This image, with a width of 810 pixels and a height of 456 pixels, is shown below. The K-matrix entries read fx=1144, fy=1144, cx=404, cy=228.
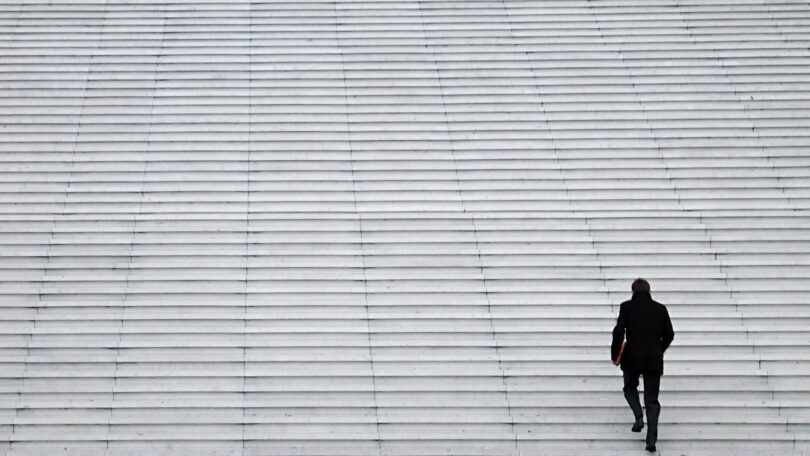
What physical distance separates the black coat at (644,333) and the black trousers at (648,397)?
6cm

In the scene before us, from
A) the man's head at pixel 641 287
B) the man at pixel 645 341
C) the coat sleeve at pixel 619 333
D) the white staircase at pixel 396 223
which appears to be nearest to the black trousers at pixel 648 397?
the man at pixel 645 341

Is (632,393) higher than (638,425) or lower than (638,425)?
higher

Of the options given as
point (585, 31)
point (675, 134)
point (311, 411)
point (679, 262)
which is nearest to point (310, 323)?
point (311, 411)

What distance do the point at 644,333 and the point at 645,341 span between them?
0.05 meters

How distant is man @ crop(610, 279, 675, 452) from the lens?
760 cm

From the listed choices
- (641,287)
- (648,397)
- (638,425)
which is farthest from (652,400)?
(641,287)

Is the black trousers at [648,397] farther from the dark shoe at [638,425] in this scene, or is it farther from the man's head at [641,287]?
the man's head at [641,287]

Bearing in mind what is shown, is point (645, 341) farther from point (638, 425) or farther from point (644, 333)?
→ point (638, 425)

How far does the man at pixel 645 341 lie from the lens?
760 cm

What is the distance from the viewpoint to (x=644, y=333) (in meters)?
7.59

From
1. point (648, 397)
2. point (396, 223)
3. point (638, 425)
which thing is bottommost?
point (638, 425)

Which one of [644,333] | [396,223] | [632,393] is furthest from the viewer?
[396,223]

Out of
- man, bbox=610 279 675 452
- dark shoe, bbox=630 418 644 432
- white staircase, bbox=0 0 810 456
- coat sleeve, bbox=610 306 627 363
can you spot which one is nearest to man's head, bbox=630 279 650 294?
man, bbox=610 279 675 452

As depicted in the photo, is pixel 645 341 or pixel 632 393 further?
pixel 632 393
